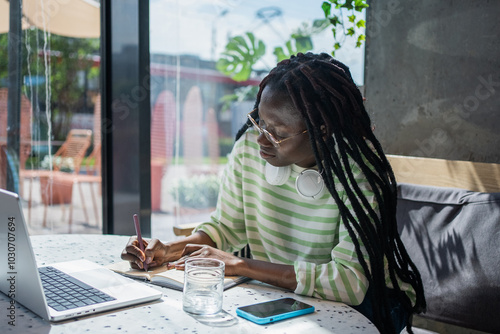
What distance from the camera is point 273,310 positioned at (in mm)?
1139

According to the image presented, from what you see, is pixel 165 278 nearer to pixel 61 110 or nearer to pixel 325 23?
pixel 61 110

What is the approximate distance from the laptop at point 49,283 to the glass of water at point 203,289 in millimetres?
82

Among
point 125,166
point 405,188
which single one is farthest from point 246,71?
point 405,188

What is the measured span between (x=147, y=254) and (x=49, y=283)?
11.2 inches

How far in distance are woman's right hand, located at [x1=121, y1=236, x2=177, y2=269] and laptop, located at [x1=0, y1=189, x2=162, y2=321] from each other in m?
0.11

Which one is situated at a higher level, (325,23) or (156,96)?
(325,23)

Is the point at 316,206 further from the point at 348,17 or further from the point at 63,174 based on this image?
the point at 63,174

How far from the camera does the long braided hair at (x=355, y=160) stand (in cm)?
136

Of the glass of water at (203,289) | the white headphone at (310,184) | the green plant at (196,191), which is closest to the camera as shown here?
the glass of water at (203,289)

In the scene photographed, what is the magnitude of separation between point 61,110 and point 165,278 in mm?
1660

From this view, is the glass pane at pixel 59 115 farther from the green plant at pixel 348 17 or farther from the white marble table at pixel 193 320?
the white marble table at pixel 193 320

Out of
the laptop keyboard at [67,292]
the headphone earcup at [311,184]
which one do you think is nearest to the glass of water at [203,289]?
the laptop keyboard at [67,292]

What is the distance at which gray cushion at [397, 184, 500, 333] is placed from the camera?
1.76m

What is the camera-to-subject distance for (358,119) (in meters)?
1.52
